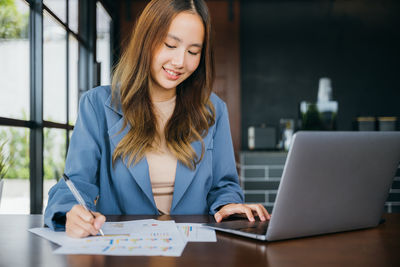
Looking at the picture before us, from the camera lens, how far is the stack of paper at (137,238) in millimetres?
798

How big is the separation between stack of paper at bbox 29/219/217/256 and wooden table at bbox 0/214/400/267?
0.03 m

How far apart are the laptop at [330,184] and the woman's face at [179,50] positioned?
590 mm

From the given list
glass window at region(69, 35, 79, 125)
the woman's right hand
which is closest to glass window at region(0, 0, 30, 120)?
glass window at region(69, 35, 79, 125)

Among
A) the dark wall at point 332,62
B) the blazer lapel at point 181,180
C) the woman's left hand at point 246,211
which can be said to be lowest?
the woman's left hand at point 246,211

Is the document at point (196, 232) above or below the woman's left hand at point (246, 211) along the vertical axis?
below

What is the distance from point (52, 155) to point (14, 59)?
0.76 m

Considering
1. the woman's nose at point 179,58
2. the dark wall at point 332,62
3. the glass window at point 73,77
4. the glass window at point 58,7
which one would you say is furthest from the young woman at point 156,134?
the dark wall at point 332,62

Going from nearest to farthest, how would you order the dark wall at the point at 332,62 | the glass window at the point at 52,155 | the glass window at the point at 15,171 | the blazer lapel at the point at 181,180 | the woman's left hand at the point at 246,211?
the woman's left hand at the point at 246,211
the blazer lapel at the point at 181,180
the glass window at the point at 15,171
the glass window at the point at 52,155
the dark wall at the point at 332,62

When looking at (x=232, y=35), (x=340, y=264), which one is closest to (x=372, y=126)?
(x=232, y=35)

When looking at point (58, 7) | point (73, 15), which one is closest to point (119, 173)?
point (58, 7)

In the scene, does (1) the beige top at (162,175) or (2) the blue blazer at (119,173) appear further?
(1) the beige top at (162,175)

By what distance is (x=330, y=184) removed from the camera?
2.91 feet

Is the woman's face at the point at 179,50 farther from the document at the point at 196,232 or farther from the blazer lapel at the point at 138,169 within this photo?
the document at the point at 196,232

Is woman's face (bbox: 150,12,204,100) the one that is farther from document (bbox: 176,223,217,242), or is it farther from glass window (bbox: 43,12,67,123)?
glass window (bbox: 43,12,67,123)
